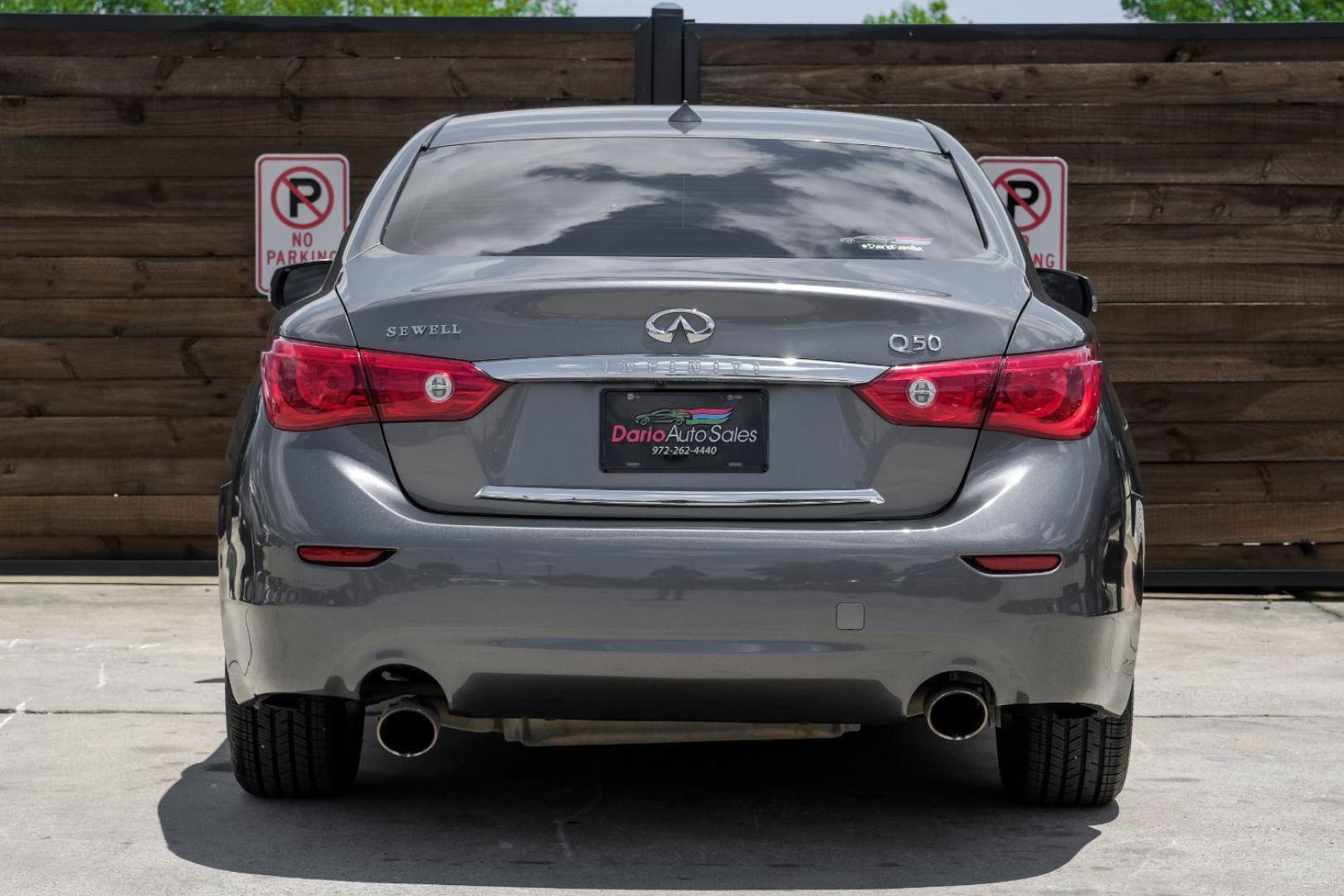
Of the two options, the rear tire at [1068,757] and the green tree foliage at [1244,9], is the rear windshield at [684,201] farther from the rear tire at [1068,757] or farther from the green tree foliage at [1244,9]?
the green tree foliage at [1244,9]

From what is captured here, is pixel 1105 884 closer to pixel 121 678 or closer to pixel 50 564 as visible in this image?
pixel 121 678

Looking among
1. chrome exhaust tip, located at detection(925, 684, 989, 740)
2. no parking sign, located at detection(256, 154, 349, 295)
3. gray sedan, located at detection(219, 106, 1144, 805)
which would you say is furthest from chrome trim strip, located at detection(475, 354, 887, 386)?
no parking sign, located at detection(256, 154, 349, 295)

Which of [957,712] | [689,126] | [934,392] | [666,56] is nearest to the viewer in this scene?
[934,392]

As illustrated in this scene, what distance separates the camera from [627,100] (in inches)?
362

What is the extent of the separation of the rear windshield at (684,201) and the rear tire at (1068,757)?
1.08 meters

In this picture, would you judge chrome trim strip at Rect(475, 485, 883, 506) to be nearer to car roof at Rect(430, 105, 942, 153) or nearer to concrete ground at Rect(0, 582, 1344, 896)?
concrete ground at Rect(0, 582, 1344, 896)

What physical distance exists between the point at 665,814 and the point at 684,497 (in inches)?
41.9

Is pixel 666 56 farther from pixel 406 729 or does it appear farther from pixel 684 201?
pixel 406 729

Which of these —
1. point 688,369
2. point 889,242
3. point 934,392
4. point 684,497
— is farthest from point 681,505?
point 889,242

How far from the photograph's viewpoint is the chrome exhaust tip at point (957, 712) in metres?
4.02

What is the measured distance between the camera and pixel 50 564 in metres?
9.34

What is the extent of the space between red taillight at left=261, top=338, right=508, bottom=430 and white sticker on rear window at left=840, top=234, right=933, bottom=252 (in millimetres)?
907

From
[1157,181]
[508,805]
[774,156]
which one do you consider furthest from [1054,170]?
[508,805]

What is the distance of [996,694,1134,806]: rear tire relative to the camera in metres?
4.52
